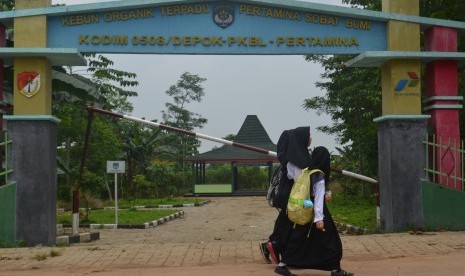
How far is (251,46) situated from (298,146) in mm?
3996

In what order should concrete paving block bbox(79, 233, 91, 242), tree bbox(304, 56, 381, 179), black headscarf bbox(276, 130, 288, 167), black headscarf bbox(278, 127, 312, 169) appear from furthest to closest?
tree bbox(304, 56, 381, 179) < concrete paving block bbox(79, 233, 91, 242) < black headscarf bbox(276, 130, 288, 167) < black headscarf bbox(278, 127, 312, 169)

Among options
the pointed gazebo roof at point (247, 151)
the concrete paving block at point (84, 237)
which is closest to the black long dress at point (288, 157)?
the concrete paving block at point (84, 237)

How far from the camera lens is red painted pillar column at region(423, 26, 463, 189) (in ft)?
31.9

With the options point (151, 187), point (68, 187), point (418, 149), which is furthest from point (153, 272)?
point (151, 187)

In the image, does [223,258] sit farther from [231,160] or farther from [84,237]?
[231,160]

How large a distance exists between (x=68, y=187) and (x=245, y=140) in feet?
54.7

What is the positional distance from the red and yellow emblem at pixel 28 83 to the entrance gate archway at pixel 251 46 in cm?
2

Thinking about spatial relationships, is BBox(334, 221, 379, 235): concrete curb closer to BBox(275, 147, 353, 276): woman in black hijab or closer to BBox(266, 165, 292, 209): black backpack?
BBox(266, 165, 292, 209): black backpack

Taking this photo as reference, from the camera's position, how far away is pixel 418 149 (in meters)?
9.60

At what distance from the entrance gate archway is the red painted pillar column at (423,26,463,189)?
0.02 metres

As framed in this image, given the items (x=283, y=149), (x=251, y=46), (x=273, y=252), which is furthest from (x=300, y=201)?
(x=251, y=46)

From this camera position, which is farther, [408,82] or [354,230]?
[354,230]

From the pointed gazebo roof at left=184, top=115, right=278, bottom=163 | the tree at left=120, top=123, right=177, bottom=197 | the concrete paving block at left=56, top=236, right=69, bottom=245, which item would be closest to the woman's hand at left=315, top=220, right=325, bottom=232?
the concrete paving block at left=56, top=236, right=69, bottom=245

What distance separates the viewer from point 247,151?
3684cm
